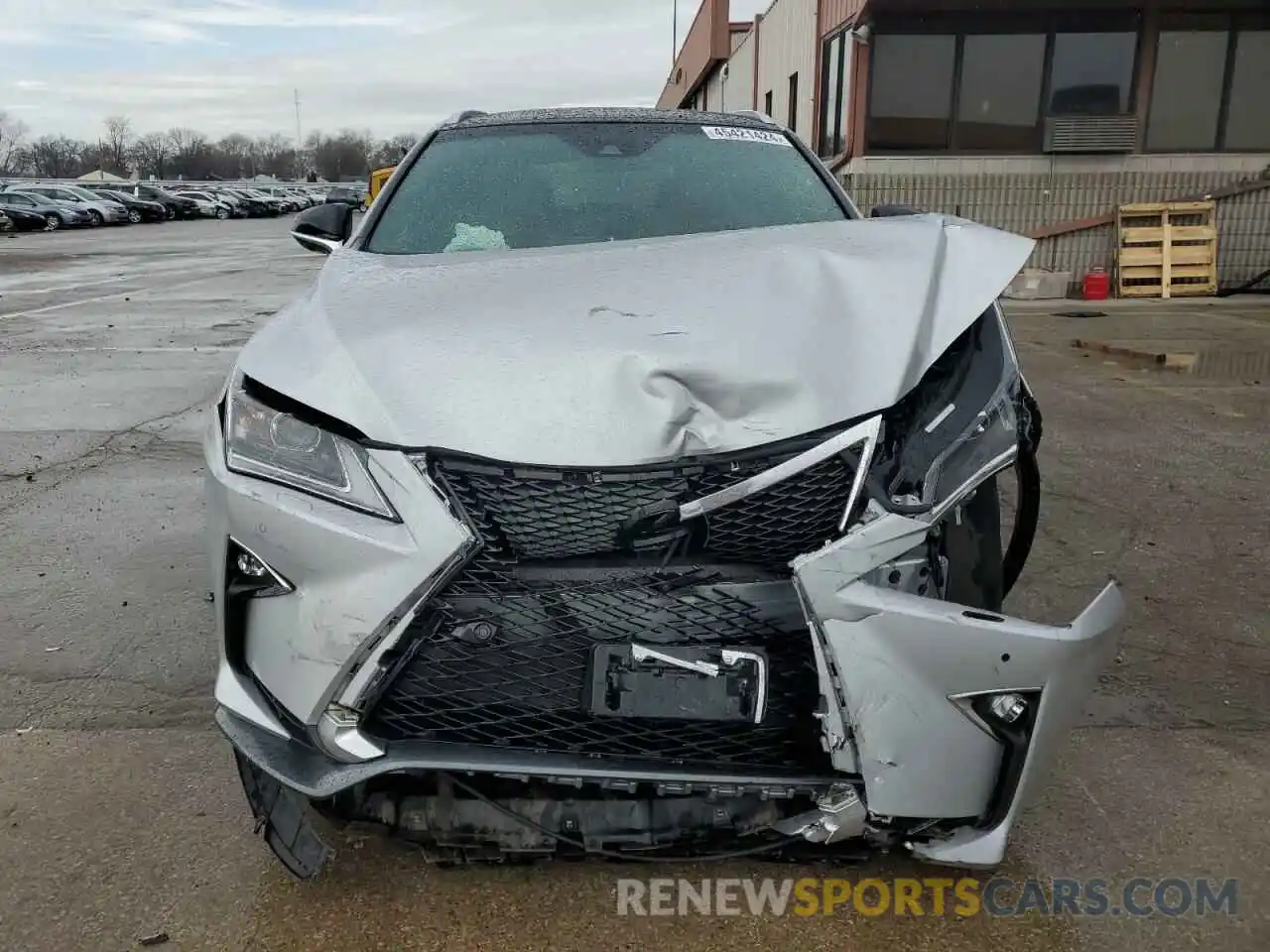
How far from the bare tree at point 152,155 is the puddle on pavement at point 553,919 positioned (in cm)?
12464

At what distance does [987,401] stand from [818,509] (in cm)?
45

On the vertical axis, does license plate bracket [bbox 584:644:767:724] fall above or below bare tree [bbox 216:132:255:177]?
below

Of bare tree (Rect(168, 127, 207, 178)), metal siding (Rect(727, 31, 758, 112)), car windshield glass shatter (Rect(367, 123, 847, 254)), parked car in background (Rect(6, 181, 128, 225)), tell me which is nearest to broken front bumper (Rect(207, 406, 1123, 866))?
car windshield glass shatter (Rect(367, 123, 847, 254))

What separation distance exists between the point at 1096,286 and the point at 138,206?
39997 millimetres

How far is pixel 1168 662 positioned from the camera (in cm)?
315

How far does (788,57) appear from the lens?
63.4ft

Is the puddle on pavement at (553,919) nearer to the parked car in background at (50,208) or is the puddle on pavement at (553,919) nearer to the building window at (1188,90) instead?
the building window at (1188,90)

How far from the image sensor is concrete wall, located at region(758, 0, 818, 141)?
1719 centimetres

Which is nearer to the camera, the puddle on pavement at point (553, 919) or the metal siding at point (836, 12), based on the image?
the puddle on pavement at point (553, 919)

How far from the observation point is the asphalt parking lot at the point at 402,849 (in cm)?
209

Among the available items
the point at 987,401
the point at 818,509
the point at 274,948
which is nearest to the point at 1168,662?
the point at 987,401

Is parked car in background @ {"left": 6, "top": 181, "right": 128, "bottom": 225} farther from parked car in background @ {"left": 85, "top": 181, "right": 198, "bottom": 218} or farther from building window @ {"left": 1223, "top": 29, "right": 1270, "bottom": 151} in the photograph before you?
building window @ {"left": 1223, "top": 29, "right": 1270, "bottom": 151}

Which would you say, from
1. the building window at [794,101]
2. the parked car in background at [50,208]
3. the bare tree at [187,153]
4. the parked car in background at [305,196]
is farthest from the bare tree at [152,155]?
the building window at [794,101]

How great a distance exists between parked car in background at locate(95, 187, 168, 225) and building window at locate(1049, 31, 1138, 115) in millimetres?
37712
